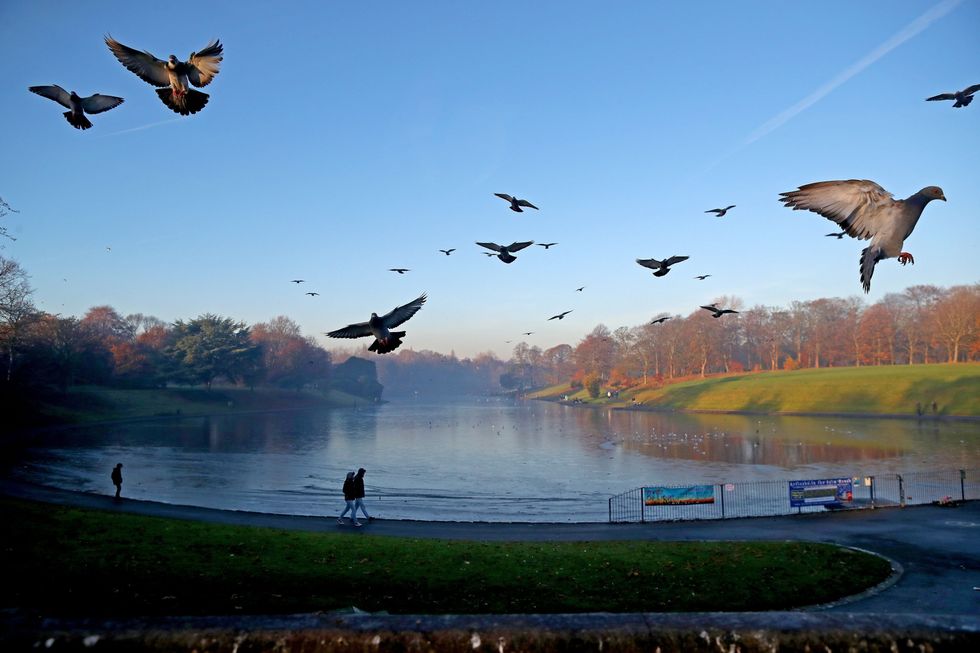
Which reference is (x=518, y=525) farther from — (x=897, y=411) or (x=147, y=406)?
(x=147, y=406)

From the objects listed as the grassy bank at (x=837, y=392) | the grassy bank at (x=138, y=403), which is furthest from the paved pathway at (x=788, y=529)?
the grassy bank at (x=837, y=392)

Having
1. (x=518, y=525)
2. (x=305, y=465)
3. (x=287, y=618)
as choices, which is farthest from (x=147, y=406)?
(x=287, y=618)

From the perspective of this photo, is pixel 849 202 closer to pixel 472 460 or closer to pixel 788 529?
pixel 788 529

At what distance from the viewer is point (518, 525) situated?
77.0 feet

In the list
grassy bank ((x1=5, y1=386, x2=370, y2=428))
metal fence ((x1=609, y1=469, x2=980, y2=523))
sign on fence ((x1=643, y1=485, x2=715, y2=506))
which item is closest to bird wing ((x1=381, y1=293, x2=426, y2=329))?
metal fence ((x1=609, y1=469, x2=980, y2=523))

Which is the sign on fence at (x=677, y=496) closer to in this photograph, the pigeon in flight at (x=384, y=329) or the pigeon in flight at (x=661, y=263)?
the pigeon in flight at (x=661, y=263)

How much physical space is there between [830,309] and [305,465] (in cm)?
13482

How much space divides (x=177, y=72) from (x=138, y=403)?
97.9 metres

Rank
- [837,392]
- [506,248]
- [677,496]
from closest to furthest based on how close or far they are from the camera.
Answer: [506,248] < [677,496] < [837,392]

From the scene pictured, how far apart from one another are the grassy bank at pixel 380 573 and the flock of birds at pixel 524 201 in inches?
260

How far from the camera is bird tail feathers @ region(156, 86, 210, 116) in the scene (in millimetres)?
7812

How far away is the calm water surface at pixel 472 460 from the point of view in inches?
1298

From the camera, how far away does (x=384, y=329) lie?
8.65 metres

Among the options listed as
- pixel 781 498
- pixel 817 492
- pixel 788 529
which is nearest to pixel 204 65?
pixel 788 529
